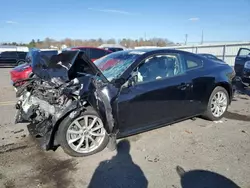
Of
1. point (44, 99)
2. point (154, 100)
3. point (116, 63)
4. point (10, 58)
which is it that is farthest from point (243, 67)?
point (10, 58)

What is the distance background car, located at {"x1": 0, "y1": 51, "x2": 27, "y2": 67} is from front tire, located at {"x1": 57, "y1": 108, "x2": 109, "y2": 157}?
2244 centimetres

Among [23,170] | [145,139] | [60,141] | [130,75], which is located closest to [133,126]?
[145,139]

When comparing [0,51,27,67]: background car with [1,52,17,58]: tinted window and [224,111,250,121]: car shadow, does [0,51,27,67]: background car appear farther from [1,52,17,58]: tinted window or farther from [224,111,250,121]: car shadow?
[224,111,250,121]: car shadow

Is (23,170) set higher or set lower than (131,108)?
lower

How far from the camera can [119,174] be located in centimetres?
303

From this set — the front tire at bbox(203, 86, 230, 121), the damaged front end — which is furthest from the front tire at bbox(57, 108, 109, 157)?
the front tire at bbox(203, 86, 230, 121)

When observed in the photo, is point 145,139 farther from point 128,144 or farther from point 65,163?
point 65,163

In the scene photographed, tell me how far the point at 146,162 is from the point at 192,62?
2.28m

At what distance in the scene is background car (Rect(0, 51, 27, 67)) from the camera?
73.9ft

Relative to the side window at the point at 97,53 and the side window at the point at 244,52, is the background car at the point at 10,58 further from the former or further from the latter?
the side window at the point at 244,52

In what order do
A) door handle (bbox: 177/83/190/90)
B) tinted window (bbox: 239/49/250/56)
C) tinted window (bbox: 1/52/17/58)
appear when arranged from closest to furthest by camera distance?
door handle (bbox: 177/83/190/90)
tinted window (bbox: 239/49/250/56)
tinted window (bbox: 1/52/17/58)

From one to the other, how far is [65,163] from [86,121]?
2.27 ft

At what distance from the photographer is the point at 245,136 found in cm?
424

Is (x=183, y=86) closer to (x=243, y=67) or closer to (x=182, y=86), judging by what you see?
(x=182, y=86)
